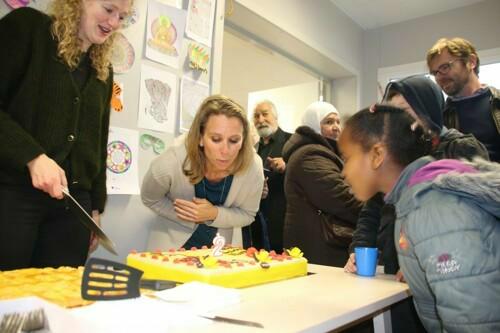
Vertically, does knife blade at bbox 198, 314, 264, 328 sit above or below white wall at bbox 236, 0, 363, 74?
below

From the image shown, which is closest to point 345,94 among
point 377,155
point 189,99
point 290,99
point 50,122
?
point 290,99

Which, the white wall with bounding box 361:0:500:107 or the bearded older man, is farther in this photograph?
the white wall with bounding box 361:0:500:107

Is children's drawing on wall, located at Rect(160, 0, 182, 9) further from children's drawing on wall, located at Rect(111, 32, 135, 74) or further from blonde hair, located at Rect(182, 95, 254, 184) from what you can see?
blonde hair, located at Rect(182, 95, 254, 184)

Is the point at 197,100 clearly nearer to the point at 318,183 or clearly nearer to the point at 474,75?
the point at 318,183

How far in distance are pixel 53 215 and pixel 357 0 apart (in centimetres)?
314

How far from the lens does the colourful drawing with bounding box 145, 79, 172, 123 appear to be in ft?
5.98

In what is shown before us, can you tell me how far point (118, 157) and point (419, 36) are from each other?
10.2 ft

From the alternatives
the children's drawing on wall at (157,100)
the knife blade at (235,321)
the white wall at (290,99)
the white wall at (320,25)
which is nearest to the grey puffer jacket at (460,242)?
the knife blade at (235,321)

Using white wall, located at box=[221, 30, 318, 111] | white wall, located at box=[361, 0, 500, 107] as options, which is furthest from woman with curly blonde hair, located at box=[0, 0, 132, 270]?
white wall, located at box=[361, 0, 500, 107]

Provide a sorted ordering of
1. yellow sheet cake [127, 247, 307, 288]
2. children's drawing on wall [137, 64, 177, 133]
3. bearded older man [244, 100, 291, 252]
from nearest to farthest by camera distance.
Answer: yellow sheet cake [127, 247, 307, 288] → children's drawing on wall [137, 64, 177, 133] → bearded older man [244, 100, 291, 252]

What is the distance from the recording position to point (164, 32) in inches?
74.6

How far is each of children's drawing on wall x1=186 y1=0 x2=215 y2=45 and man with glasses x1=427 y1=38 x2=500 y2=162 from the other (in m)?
1.13

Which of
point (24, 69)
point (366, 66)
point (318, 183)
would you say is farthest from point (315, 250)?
point (366, 66)

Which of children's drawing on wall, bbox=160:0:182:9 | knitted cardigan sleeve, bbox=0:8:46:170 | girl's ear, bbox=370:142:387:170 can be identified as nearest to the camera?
knitted cardigan sleeve, bbox=0:8:46:170
